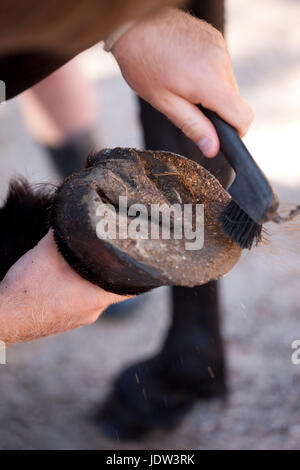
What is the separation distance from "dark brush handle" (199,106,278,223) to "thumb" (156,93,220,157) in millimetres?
16

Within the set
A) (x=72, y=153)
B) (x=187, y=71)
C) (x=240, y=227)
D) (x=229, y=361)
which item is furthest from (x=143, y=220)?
(x=72, y=153)

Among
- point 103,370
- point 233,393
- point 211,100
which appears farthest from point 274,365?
point 211,100

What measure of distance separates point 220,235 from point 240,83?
1.80 m

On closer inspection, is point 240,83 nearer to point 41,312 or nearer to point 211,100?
point 211,100

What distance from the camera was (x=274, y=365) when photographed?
1357 millimetres

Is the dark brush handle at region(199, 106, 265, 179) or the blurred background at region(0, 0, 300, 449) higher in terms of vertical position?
the dark brush handle at region(199, 106, 265, 179)

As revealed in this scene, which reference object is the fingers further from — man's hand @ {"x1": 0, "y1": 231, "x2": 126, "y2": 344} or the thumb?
man's hand @ {"x1": 0, "y1": 231, "x2": 126, "y2": 344}

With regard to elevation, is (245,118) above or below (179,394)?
above

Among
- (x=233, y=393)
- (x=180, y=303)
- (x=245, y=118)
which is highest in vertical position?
(x=245, y=118)

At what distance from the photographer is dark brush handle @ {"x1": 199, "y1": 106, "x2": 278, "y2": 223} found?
2.36 feet

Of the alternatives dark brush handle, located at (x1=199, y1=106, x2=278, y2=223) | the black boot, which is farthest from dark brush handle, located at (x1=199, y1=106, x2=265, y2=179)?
the black boot

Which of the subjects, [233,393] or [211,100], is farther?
[233,393]

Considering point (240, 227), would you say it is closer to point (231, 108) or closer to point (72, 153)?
point (231, 108)

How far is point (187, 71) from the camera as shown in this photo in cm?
81
